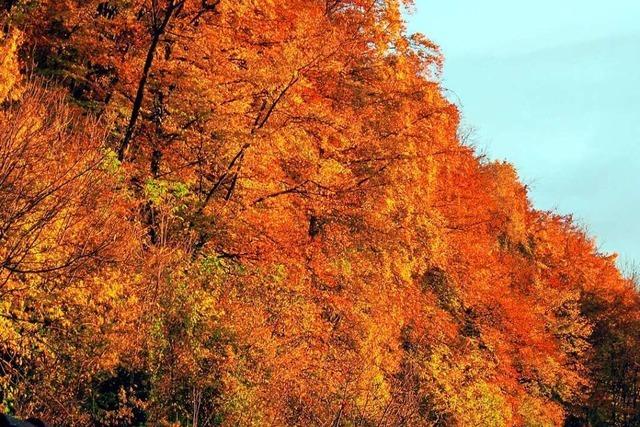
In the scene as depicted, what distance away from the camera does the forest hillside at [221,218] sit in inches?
491

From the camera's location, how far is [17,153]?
11391mm

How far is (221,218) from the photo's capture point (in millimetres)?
16781

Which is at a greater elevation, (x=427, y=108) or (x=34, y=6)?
(x=427, y=108)

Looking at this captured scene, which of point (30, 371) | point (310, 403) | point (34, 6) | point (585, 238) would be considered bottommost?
point (30, 371)

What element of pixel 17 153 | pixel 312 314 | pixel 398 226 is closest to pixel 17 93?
pixel 17 153

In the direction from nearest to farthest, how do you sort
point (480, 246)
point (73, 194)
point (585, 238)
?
point (73, 194) < point (480, 246) < point (585, 238)

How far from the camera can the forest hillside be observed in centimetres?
1248

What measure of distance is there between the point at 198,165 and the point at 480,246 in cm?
1784

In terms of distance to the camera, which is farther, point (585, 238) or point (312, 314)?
point (585, 238)

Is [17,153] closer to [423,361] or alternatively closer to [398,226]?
[398,226]

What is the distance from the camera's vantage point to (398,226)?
878 inches

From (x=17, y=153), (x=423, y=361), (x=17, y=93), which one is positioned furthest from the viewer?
(x=423, y=361)

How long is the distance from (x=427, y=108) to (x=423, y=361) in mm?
9325

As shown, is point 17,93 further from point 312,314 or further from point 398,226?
point 398,226
